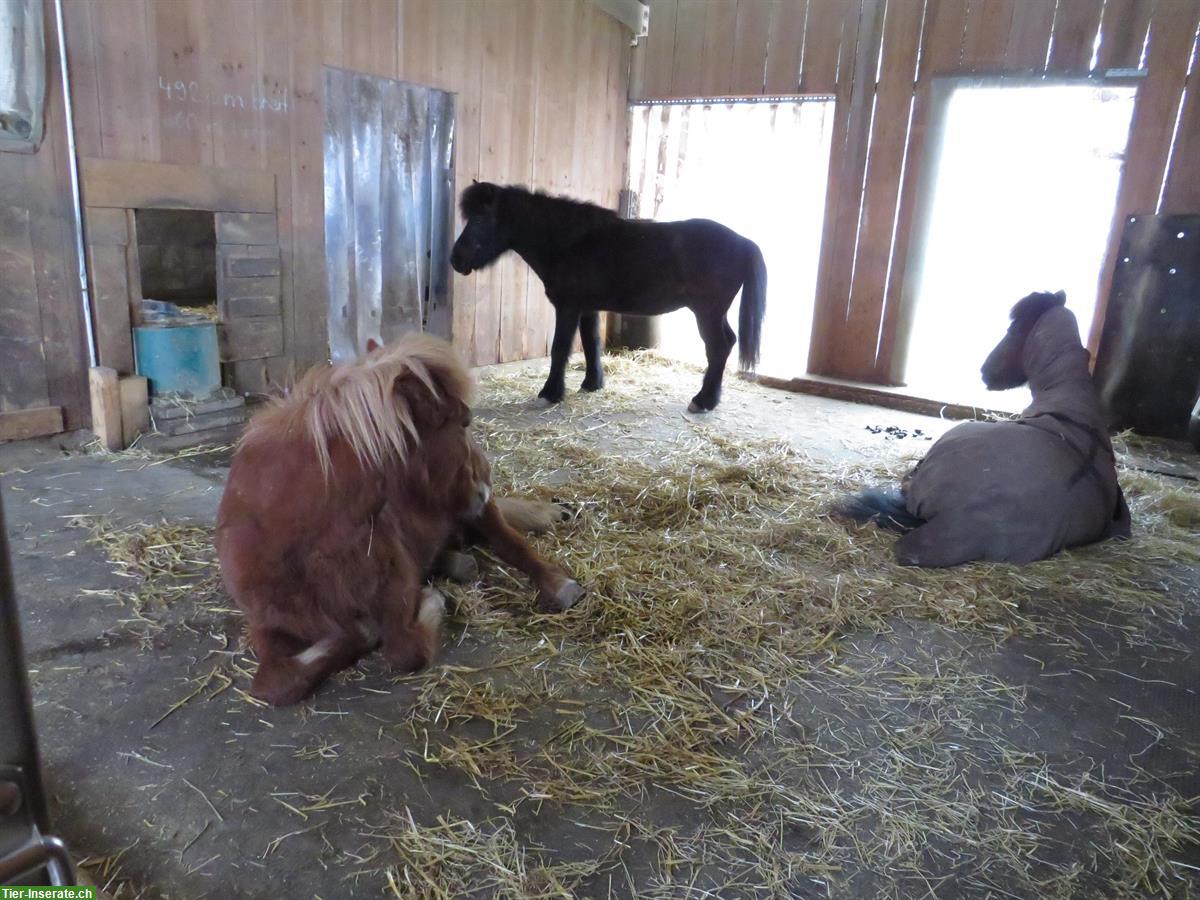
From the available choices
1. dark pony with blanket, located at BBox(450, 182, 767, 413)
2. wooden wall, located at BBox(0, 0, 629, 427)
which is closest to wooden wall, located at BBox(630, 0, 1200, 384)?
wooden wall, located at BBox(0, 0, 629, 427)

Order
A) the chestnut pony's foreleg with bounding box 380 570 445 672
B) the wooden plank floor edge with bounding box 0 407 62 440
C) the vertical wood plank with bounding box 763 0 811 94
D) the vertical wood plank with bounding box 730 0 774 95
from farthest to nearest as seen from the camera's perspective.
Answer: the vertical wood plank with bounding box 730 0 774 95
the vertical wood plank with bounding box 763 0 811 94
the wooden plank floor edge with bounding box 0 407 62 440
the chestnut pony's foreleg with bounding box 380 570 445 672

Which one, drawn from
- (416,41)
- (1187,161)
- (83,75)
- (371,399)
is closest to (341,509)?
(371,399)

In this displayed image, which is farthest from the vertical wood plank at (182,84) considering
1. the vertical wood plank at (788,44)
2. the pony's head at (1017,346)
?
the vertical wood plank at (788,44)

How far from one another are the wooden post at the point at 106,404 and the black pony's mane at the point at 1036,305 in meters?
4.44

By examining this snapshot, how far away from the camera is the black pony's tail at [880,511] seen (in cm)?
339

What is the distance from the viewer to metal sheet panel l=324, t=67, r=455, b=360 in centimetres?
516

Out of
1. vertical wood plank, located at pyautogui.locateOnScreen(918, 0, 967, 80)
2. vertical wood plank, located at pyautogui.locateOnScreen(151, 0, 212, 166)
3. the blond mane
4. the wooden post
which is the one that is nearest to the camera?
the blond mane

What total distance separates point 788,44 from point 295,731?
672cm

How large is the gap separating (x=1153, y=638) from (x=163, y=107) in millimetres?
4970

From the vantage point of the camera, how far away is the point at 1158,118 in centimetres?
543

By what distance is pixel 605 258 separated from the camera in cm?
561

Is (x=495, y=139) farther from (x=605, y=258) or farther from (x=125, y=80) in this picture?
(x=125, y=80)

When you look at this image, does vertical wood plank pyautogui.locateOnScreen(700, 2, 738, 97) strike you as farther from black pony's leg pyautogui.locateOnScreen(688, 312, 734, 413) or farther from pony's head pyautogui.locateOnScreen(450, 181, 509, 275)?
pony's head pyautogui.locateOnScreen(450, 181, 509, 275)

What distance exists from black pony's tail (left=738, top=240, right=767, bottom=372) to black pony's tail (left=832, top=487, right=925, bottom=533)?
8.37ft
